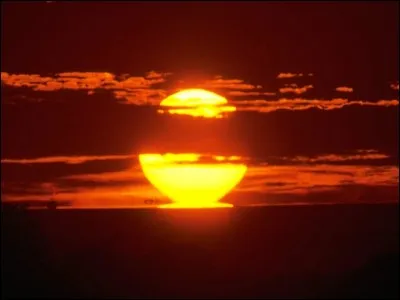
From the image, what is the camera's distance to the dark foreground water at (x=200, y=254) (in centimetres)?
752

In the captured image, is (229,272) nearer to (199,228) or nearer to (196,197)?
(199,228)

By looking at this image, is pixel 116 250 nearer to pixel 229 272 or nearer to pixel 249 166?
pixel 229 272

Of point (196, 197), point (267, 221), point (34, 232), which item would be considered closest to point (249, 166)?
point (196, 197)

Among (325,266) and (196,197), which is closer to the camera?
(325,266)

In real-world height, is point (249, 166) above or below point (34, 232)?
above

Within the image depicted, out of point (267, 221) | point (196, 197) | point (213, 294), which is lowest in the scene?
point (213, 294)

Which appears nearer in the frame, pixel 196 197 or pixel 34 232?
A: pixel 34 232

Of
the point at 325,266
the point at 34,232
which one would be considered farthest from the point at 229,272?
the point at 34,232

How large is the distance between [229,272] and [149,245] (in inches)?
21.9

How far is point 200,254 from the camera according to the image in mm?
7594

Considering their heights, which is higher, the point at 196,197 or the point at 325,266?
the point at 196,197

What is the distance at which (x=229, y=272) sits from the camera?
24.8 ft

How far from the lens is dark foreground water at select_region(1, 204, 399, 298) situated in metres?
7.52

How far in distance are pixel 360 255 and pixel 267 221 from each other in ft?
2.17
